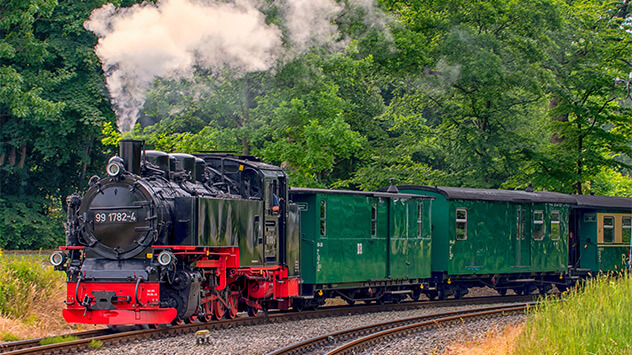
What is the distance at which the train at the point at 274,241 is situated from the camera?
10.7 metres

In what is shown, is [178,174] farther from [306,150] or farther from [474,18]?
[474,18]

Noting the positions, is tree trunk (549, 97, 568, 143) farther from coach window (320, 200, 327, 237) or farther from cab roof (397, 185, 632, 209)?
coach window (320, 200, 327, 237)

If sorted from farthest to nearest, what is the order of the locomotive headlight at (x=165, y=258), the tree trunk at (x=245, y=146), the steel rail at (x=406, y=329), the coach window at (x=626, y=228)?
1. the coach window at (x=626, y=228)
2. the tree trunk at (x=245, y=146)
3. the locomotive headlight at (x=165, y=258)
4. the steel rail at (x=406, y=329)

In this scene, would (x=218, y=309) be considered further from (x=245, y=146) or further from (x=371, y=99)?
(x=371, y=99)

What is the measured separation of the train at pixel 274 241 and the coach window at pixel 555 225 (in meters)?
0.03

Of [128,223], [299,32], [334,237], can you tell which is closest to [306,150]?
[299,32]

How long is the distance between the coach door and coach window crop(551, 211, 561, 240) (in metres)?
0.98

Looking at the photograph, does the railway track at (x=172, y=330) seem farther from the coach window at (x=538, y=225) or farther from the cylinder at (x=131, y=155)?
the coach window at (x=538, y=225)

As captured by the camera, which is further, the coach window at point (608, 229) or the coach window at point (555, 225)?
the coach window at point (608, 229)

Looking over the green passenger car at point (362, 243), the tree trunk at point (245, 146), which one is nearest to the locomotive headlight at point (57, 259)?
the green passenger car at point (362, 243)

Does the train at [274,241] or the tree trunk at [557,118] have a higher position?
the tree trunk at [557,118]

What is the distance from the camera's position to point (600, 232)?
20.5 metres

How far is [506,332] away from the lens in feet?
36.8

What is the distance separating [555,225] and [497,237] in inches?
95.0
